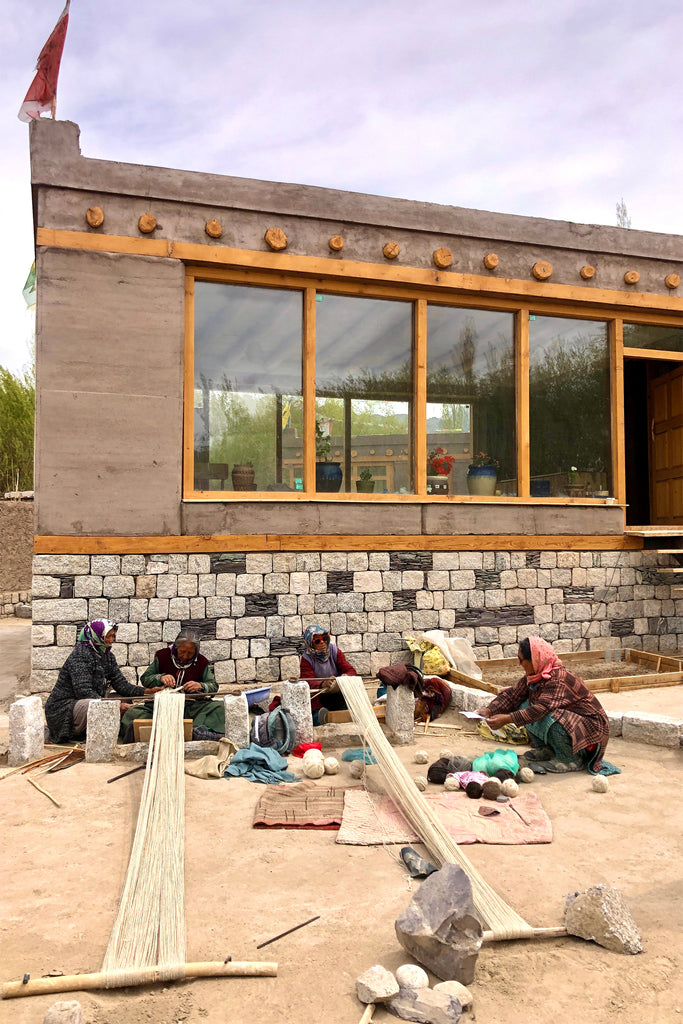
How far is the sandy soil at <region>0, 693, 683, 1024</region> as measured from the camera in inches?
108

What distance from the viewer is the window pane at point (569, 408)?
32.9 feet

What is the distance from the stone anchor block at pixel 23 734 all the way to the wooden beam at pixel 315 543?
8.22 feet

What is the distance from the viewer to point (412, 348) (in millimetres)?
9555

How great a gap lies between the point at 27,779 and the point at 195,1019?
3.18m

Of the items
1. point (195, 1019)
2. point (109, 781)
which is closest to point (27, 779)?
point (109, 781)

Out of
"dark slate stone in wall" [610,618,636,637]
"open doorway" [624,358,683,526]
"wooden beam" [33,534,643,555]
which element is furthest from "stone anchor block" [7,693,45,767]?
"open doorway" [624,358,683,526]

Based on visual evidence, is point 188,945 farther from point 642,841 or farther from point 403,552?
point 403,552

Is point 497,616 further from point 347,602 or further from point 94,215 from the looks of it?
point 94,215

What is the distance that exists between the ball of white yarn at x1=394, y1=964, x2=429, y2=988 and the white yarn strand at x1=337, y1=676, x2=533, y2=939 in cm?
48

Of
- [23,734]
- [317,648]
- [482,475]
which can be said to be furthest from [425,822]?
[482,475]

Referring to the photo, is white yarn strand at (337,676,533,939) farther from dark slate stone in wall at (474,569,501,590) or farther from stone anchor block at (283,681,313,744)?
dark slate stone in wall at (474,569,501,590)

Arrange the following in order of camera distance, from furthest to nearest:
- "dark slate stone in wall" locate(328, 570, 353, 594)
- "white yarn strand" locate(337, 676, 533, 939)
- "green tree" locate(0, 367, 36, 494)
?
1. "green tree" locate(0, 367, 36, 494)
2. "dark slate stone in wall" locate(328, 570, 353, 594)
3. "white yarn strand" locate(337, 676, 533, 939)

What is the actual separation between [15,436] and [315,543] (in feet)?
79.5

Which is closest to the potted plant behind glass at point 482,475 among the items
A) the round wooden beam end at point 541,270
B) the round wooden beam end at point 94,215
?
the round wooden beam end at point 541,270
